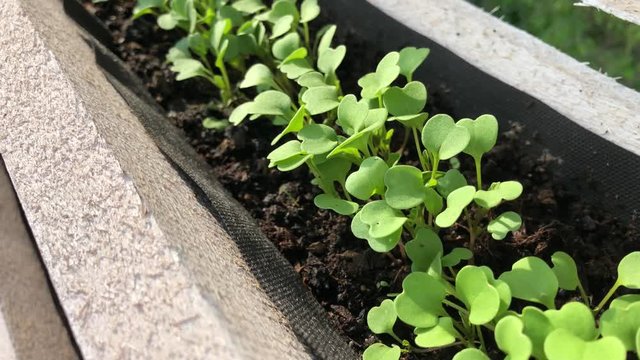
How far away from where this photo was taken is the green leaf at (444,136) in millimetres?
1011

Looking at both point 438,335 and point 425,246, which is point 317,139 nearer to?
point 425,246

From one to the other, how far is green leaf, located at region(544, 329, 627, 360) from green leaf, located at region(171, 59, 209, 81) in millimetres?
986

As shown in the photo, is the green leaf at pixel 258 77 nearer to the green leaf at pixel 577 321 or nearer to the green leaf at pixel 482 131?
the green leaf at pixel 482 131

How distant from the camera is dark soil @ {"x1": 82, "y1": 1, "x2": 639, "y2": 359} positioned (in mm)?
1187

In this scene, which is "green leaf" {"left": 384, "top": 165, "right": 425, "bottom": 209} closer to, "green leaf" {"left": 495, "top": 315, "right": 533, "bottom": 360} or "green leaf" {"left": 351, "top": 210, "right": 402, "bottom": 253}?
"green leaf" {"left": 351, "top": 210, "right": 402, "bottom": 253}

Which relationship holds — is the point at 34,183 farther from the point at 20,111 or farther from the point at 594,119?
the point at 594,119

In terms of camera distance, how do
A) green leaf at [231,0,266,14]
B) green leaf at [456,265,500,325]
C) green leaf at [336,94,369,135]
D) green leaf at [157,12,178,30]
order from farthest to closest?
green leaf at [157,12,178,30], green leaf at [231,0,266,14], green leaf at [336,94,369,135], green leaf at [456,265,500,325]

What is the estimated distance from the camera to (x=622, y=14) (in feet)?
3.77

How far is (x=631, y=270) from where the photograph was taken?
0.94 m

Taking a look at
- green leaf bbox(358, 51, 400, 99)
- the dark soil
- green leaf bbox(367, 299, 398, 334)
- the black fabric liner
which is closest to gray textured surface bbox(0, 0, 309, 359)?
green leaf bbox(367, 299, 398, 334)

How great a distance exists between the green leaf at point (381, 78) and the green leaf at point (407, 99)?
0.03 metres

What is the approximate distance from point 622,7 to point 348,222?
1.97 feet

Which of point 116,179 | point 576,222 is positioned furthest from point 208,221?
point 576,222

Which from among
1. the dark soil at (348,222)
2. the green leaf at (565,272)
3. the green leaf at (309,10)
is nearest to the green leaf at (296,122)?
the dark soil at (348,222)
